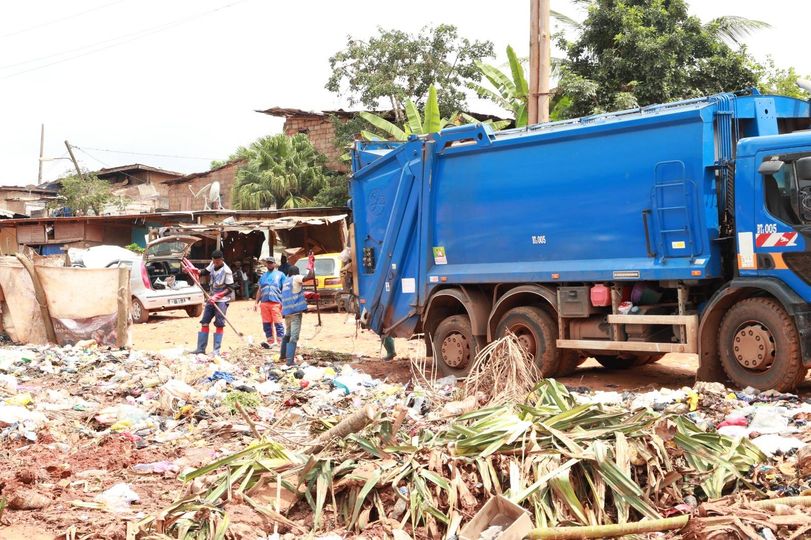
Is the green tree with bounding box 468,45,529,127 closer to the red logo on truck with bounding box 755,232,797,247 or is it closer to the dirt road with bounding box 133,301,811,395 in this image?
the dirt road with bounding box 133,301,811,395

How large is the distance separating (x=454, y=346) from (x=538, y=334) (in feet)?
3.88

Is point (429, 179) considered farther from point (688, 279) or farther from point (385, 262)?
point (688, 279)

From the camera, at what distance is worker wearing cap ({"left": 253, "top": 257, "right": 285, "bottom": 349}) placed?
1191 cm

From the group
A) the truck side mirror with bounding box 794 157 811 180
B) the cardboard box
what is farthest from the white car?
the cardboard box

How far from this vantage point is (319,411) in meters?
7.24

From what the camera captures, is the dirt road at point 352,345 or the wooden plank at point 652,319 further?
the dirt road at point 352,345

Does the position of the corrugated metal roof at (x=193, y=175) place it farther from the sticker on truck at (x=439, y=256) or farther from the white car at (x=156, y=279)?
the sticker on truck at (x=439, y=256)

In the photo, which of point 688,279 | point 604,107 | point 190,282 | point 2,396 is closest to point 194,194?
point 190,282

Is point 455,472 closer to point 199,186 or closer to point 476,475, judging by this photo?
point 476,475

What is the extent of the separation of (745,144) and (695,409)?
234 cm

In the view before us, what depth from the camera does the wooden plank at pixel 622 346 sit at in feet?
25.5

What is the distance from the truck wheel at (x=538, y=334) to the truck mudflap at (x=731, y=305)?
165cm

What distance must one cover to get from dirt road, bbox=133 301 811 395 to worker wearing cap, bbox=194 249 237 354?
4.18 ft

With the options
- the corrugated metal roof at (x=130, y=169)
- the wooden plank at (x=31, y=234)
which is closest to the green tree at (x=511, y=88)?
the wooden plank at (x=31, y=234)
